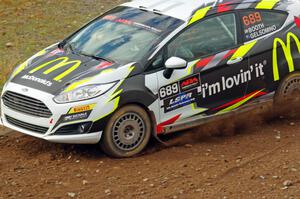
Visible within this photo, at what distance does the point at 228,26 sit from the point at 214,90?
932 millimetres

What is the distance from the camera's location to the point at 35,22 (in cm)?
1515

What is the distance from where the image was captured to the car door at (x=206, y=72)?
8.63 meters

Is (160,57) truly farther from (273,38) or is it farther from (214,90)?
(273,38)

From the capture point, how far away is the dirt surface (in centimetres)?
745

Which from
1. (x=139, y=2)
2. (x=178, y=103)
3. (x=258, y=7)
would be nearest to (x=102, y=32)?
A: (x=139, y=2)

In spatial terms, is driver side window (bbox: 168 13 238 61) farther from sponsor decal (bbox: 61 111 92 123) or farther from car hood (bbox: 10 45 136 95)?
sponsor decal (bbox: 61 111 92 123)

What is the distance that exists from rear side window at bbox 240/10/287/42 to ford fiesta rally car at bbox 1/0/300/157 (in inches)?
0.6

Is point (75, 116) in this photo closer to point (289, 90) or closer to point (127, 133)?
point (127, 133)

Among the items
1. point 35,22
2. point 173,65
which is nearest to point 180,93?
point 173,65

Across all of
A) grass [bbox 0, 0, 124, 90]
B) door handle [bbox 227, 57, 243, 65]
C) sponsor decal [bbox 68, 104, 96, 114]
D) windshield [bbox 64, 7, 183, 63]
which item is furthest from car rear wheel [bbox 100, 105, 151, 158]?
grass [bbox 0, 0, 124, 90]

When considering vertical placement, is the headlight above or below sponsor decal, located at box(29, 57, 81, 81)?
below

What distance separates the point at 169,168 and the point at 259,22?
2.65 meters

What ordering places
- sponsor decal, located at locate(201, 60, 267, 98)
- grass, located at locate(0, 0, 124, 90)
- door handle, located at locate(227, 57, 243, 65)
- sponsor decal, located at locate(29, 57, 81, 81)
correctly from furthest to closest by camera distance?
grass, located at locate(0, 0, 124, 90) < door handle, located at locate(227, 57, 243, 65) < sponsor decal, located at locate(201, 60, 267, 98) < sponsor decal, located at locate(29, 57, 81, 81)

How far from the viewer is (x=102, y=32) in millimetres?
9359
